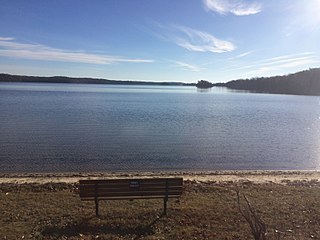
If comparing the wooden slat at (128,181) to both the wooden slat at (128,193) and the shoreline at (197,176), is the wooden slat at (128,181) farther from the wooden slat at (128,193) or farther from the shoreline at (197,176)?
the shoreline at (197,176)

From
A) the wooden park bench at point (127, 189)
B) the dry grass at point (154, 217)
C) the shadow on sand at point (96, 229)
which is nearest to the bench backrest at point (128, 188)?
the wooden park bench at point (127, 189)

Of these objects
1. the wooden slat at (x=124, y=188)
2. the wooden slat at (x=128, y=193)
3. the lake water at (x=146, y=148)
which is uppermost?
the wooden slat at (x=124, y=188)

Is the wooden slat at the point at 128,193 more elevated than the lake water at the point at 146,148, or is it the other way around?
the wooden slat at the point at 128,193

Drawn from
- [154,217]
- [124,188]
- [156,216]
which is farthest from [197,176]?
[124,188]

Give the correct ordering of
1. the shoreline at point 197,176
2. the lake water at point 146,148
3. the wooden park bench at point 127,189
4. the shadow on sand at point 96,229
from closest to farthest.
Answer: the shadow on sand at point 96,229, the wooden park bench at point 127,189, the shoreline at point 197,176, the lake water at point 146,148

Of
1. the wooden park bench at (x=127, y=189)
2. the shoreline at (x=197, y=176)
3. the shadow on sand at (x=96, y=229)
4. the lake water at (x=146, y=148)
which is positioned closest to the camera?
the shadow on sand at (x=96, y=229)

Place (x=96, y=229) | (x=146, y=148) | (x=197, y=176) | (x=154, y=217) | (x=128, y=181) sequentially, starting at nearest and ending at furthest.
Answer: (x=96, y=229), (x=154, y=217), (x=128, y=181), (x=197, y=176), (x=146, y=148)

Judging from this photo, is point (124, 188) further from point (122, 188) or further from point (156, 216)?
point (156, 216)

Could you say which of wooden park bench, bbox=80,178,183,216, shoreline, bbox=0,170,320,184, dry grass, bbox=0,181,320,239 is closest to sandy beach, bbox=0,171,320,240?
dry grass, bbox=0,181,320,239

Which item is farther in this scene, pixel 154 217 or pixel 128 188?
pixel 128 188

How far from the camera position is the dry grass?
8.03 meters

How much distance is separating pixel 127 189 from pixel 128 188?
0.04 meters

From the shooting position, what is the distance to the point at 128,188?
939cm

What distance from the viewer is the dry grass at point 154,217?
26.3 feet
